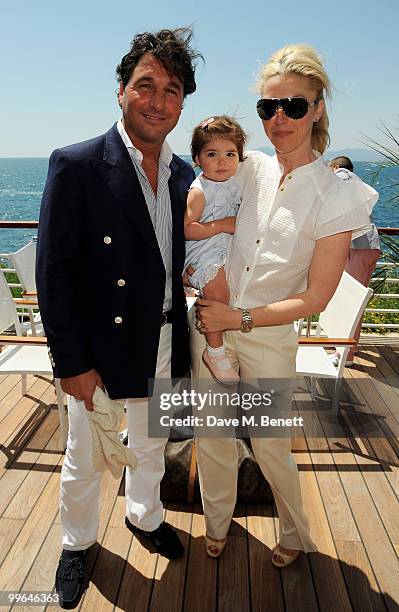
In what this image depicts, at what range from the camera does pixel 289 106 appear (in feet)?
5.37

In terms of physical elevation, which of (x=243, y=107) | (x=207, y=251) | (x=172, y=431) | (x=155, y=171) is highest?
(x=243, y=107)

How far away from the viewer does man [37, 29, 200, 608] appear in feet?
5.50

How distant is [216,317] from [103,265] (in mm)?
464

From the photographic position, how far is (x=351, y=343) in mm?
2912

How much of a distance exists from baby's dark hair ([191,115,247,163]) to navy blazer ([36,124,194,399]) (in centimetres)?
15

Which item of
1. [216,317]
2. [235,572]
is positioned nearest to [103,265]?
[216,317]

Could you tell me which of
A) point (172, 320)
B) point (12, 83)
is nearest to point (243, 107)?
point (172, 320)

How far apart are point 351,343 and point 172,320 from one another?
135cm

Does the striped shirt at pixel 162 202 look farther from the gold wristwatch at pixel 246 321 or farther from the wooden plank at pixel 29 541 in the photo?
the wooden plank at pixel 29 541

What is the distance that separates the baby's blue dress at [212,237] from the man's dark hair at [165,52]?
0.40m

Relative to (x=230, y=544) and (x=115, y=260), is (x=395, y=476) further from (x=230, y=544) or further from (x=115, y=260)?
(x=115, y=260)

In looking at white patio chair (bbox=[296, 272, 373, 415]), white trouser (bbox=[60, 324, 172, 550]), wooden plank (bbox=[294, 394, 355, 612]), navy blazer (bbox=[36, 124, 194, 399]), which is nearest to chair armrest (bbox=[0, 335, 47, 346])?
white trouser (bbox=[60, 324, 172, 550])

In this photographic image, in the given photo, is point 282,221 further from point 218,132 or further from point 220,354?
point 220,354

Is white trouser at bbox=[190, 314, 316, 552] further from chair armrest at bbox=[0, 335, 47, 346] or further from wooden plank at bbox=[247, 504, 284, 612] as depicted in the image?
chair armrest at bbox=[0, 335, 47, 346]
